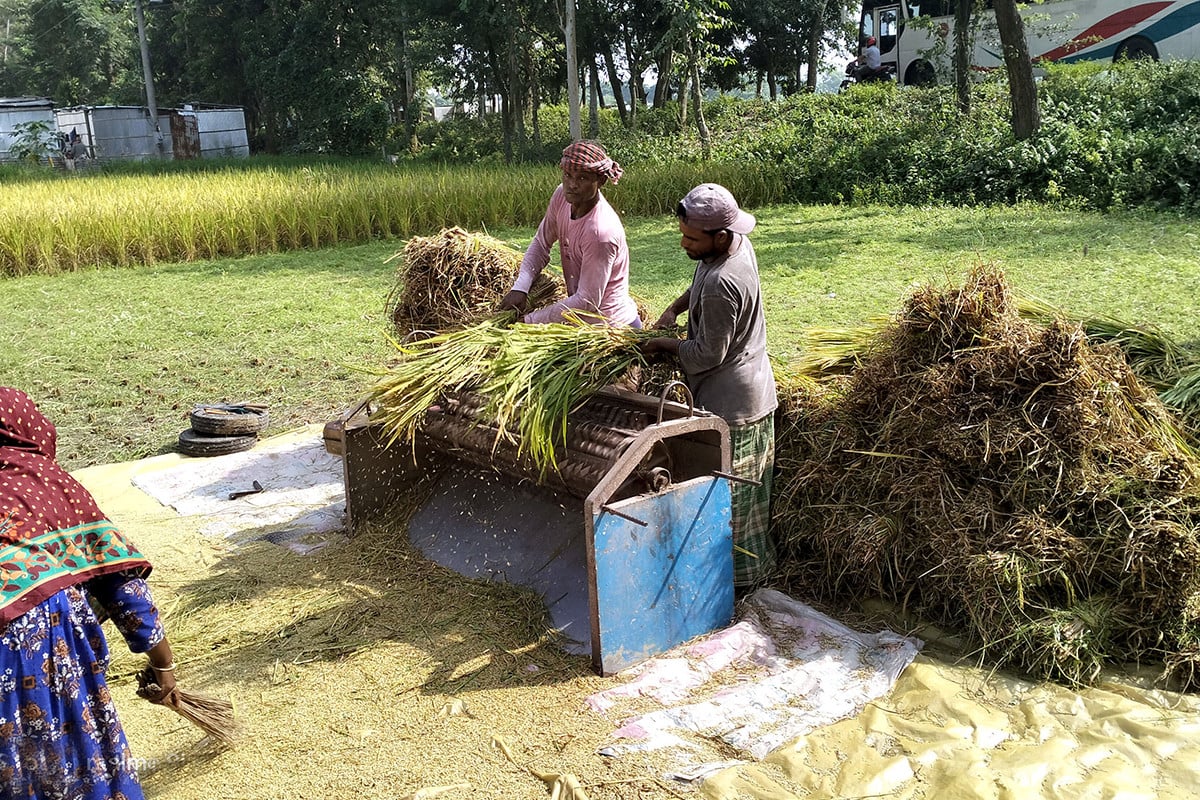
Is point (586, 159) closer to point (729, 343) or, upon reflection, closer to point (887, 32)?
point (729, 343)

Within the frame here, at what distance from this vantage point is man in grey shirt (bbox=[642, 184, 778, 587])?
358 cm

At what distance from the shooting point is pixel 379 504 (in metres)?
4.98

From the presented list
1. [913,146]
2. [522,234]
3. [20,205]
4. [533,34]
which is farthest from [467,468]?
[533,34]

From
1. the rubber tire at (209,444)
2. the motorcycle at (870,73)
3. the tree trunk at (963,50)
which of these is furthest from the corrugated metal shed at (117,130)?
the rubber tire at (209,444)

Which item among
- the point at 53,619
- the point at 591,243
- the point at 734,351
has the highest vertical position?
the point at 591,243

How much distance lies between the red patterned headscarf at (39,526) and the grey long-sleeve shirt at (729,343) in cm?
200

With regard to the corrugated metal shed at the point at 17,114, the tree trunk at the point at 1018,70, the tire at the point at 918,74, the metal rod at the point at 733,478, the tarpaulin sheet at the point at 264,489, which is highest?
the corrugated metal shed at the point at 17,114

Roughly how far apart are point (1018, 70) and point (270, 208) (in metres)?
11.0

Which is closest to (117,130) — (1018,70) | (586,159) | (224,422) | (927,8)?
(927,8)

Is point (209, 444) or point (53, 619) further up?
point (53, 619)

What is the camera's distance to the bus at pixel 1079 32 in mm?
20250

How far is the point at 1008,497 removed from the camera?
11.9 feet

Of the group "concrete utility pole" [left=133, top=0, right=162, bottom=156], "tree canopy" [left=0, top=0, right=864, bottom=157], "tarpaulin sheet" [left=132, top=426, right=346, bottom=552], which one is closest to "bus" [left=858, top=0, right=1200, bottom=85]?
"tree canopy" [left=0, top=0, right=864, bottom=157]

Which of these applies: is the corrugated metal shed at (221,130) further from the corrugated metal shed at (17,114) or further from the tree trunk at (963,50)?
the tree trunk at (963,50)
